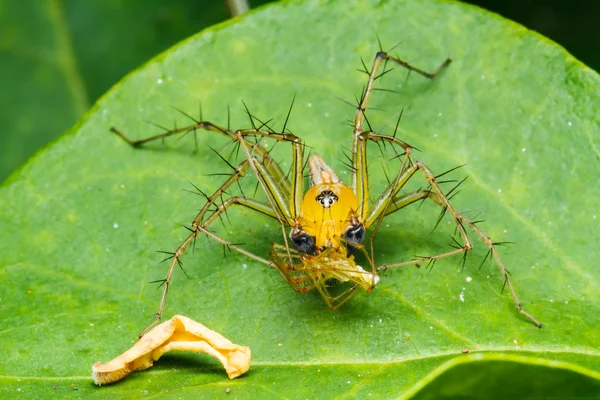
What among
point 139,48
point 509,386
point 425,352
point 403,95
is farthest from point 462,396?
point 139,48

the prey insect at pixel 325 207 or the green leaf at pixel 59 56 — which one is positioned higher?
the green leaf at pixel 59 56

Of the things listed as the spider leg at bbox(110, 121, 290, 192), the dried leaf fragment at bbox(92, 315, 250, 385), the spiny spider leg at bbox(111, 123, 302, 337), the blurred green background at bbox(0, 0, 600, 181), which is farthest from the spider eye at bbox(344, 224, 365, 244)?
the blurred green background at bbox(0, 0, 600, 181)

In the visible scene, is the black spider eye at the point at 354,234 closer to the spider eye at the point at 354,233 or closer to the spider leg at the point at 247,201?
the spider eye at the point at 354,233

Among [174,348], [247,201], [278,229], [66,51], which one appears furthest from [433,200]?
[66,51]

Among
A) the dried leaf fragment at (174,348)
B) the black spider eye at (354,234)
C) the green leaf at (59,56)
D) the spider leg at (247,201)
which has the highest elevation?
the green leaf at (59,56)

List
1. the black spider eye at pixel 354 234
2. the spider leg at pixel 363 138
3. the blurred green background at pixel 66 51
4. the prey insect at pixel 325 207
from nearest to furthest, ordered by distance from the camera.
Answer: the prey insect at pixel 325 207
the black spider eye at pixel 354 234
the spider leg at pixel 363 138
the blurred green background at pixel 66 51

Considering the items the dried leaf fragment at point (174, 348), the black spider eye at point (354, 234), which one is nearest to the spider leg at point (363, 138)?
the black spider eye at point (354, 234)

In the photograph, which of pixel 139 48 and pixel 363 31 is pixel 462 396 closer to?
pixel 363 31
